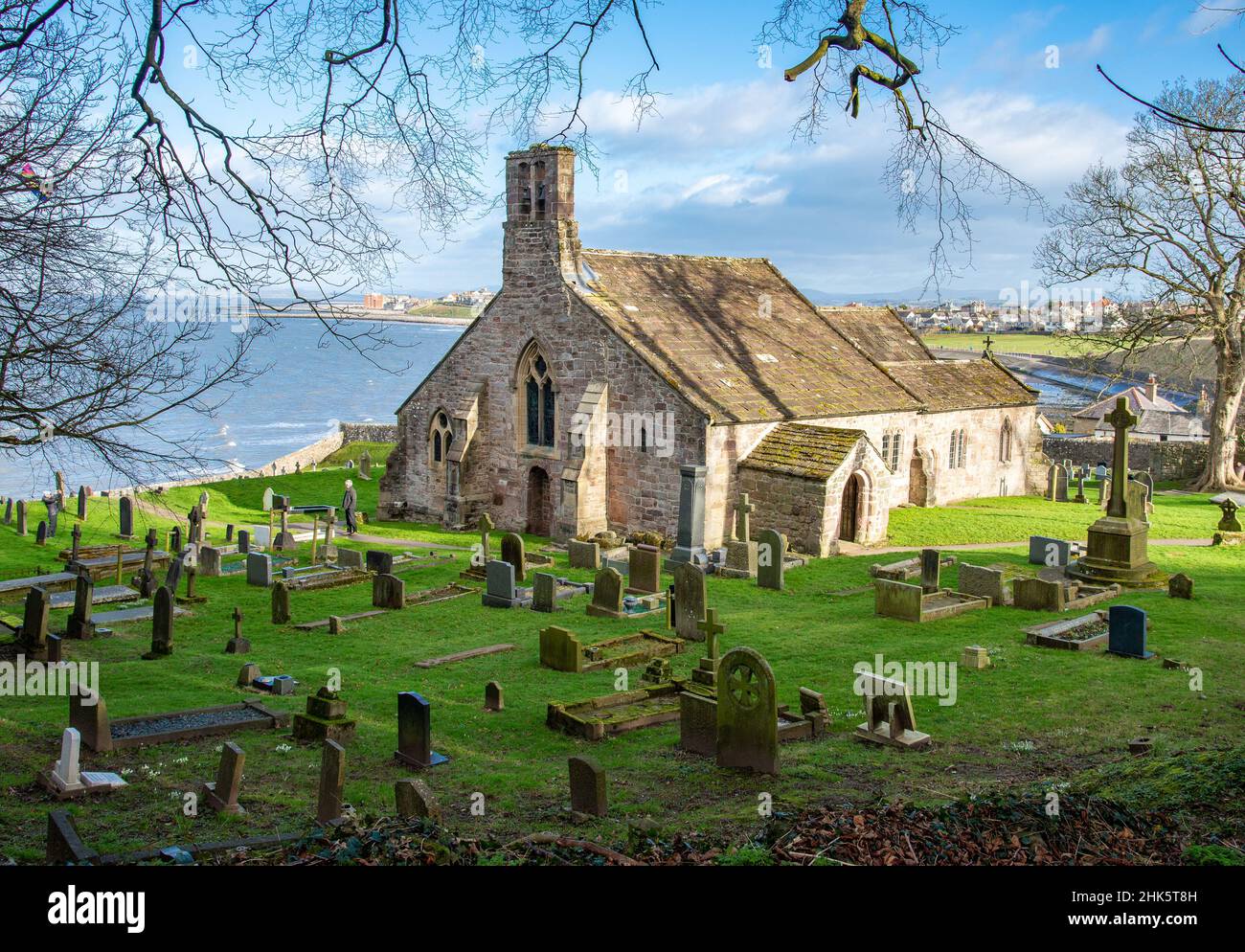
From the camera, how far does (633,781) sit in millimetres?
11039

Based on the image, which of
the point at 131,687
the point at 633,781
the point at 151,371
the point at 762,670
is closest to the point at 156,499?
the point at 151,371

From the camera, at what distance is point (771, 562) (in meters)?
22.6

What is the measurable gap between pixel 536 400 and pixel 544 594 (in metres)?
12.1

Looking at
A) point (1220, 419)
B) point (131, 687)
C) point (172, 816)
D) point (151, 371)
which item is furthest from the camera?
point (1220, 419)

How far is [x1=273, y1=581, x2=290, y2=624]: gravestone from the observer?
19922mm

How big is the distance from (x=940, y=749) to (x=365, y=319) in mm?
7842

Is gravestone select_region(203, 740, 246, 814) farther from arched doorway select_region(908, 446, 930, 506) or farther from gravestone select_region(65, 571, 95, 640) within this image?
arched doorway select_region(908, 446, 930, 506)

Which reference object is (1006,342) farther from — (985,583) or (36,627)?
(36,627)

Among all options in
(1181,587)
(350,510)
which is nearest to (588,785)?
(1181,587)

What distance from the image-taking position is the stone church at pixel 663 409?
89.9 feet

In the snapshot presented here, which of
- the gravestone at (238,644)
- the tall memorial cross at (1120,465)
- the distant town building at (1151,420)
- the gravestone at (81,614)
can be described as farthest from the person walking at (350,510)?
the distant town building at (1151,420)

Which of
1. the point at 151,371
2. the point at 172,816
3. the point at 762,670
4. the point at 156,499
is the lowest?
the point at 172,816
